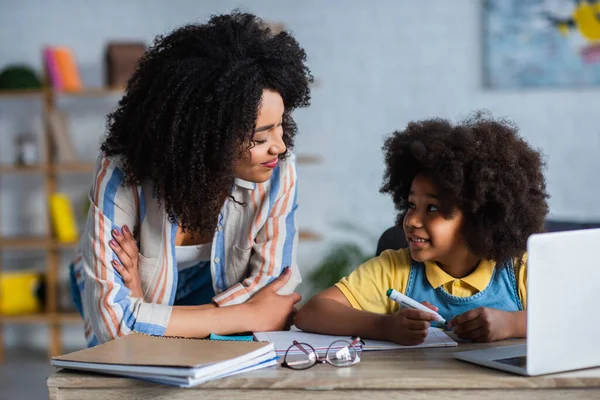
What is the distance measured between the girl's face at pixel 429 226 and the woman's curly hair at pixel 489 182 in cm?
1

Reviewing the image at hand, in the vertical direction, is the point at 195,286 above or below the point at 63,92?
below

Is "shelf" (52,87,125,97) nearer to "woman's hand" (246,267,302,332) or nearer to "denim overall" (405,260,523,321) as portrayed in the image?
"woman's hand" (246,267,302,332)

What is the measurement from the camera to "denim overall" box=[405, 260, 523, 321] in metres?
1.60

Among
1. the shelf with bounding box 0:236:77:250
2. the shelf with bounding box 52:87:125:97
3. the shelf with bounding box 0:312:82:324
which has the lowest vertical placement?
the shelf with bounding box 0:312:82:324

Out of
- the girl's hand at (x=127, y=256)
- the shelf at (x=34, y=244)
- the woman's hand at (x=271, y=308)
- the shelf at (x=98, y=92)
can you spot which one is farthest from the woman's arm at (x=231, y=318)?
the shelf at (x=34, y=244)

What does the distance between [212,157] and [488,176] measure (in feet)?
1.84

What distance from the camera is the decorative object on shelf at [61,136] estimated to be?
4.21m

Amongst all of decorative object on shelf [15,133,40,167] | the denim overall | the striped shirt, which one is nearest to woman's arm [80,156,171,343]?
the striped shirt

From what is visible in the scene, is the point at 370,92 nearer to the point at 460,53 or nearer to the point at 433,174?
the point at 460,53

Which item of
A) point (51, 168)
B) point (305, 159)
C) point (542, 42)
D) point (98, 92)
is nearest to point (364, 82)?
point (305, 159)

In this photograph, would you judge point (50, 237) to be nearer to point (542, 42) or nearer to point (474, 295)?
point (542, 42)

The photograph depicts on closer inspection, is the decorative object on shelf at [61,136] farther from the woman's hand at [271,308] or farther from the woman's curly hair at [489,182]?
the woman's curly hair at [489,182]

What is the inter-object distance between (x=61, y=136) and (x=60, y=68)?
1.20ft

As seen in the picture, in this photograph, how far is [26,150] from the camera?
4281 millimetres
